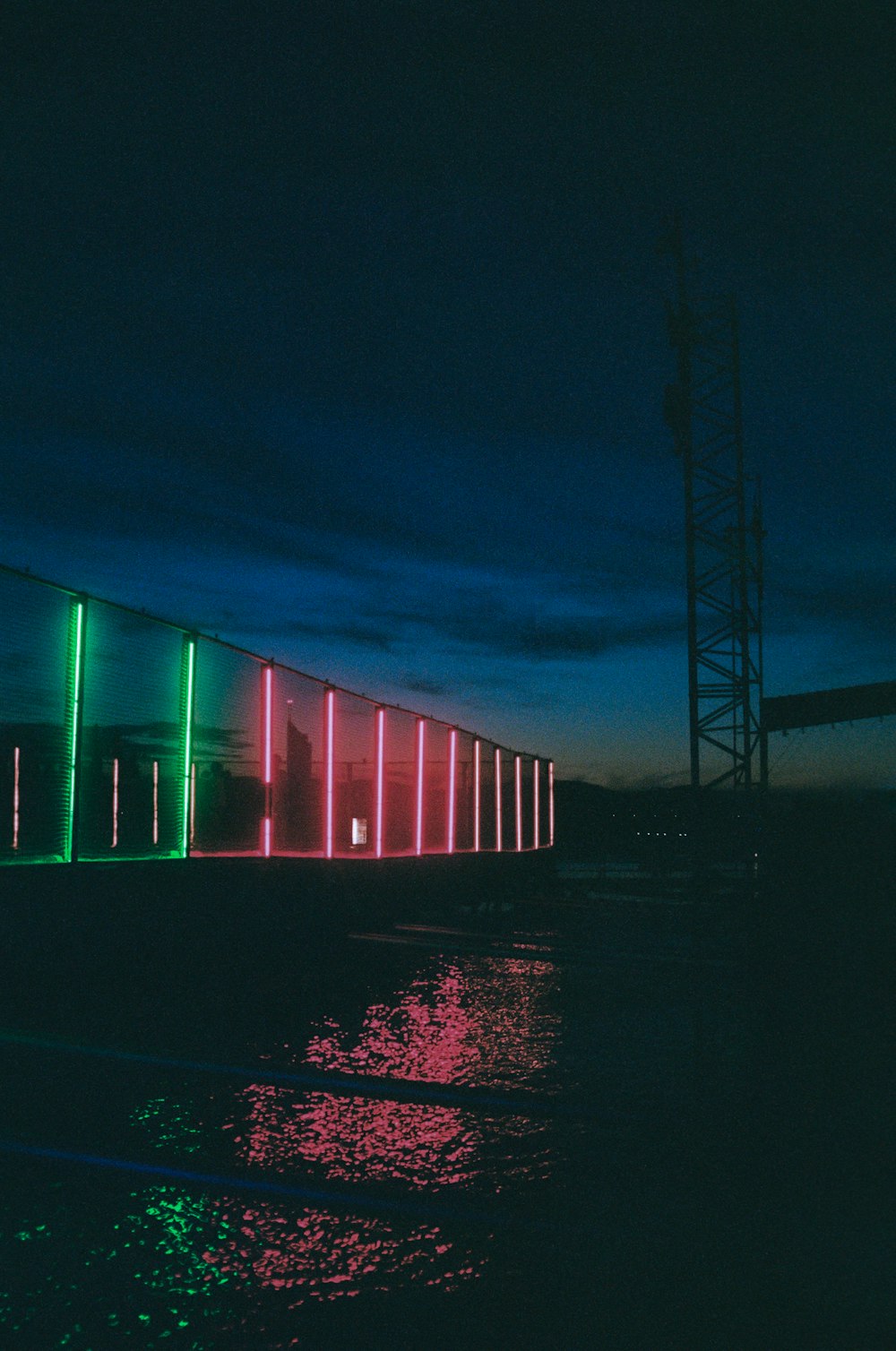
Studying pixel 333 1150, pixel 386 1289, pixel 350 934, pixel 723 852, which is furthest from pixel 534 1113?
pixel 723 852

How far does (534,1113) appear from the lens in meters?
5.60

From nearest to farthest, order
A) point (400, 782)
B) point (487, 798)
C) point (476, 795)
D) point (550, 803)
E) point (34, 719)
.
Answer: point (34, 719)
point (400, 782)
point (476, 795)
point (487, 798)
point (550, 803)

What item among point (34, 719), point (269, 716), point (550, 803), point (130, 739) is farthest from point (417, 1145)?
point (550, 803)

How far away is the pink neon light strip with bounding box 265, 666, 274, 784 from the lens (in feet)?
46.2

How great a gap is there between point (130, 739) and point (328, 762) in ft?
18.0

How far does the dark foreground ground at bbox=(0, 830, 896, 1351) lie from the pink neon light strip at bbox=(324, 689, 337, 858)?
13.6ft

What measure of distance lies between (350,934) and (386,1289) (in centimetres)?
1199

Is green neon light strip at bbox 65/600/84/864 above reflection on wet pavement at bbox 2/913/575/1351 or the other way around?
above

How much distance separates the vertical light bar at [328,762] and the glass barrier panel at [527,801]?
43.6ft

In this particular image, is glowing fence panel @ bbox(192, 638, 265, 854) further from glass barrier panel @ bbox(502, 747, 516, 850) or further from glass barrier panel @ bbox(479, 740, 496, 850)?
glass barrier panel @ bbox(502, 747, 516, 850)

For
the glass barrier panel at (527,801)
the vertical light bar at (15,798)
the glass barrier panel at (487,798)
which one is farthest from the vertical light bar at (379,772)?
the glass barrier panel at (527,801)

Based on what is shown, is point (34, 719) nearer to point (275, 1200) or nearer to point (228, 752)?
point (228, 752)

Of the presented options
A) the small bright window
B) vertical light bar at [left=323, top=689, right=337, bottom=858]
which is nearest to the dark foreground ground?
vertical light bar at [left=323, top=689, right=337, bottom=858]

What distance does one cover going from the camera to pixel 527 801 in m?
30.2
